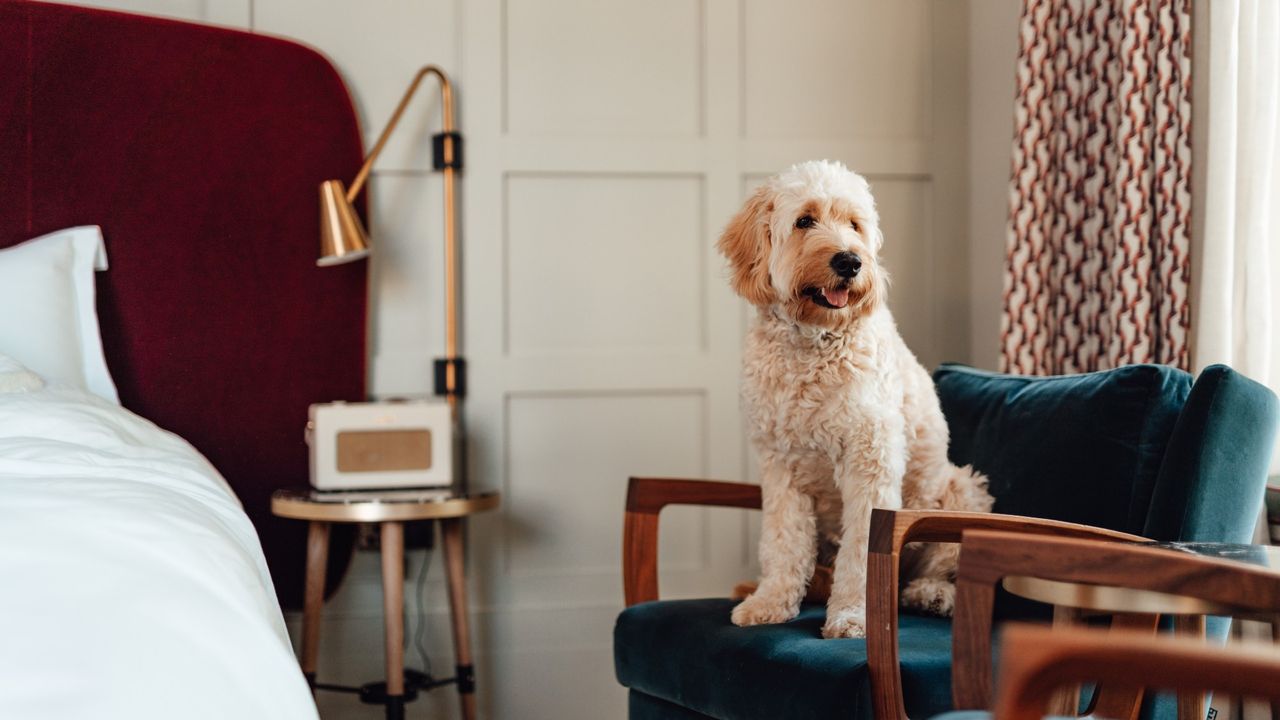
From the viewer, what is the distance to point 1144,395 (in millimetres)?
1754

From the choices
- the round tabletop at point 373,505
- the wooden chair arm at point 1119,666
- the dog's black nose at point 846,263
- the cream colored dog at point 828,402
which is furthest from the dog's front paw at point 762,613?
the wooden chair arm at point 1119,666

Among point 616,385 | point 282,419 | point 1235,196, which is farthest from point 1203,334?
point 282,419

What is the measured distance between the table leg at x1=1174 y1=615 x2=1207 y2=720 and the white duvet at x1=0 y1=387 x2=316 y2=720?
104 centimetres

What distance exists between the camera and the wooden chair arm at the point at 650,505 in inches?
84.1

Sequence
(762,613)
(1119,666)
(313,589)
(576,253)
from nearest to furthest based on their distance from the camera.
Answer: (1119,666) → (762,613) → (313,589) → (576,253)

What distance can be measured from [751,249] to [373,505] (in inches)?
42.1

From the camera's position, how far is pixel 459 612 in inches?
107

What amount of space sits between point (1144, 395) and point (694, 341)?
5.00 ft

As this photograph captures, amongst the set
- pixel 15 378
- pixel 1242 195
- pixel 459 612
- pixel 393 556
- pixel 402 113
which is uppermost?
pixel 402 113

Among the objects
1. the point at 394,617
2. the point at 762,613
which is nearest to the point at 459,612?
the point at 394,617

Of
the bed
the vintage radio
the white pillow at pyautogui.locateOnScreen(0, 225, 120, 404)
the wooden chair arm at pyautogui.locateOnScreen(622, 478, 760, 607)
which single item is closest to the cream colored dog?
the wooden chair arm at pyautogui.locateOnScreen(622, 478, 760, 607)

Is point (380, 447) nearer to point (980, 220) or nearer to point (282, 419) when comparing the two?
point (282, 419)

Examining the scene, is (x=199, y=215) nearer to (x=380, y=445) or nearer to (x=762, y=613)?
(x=380, y=445)

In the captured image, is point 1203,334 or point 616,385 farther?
point 616,385
